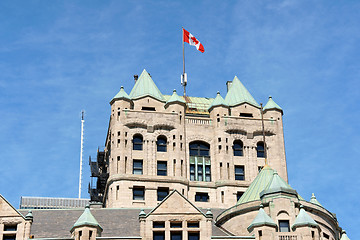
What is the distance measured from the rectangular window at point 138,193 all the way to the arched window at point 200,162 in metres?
5.63

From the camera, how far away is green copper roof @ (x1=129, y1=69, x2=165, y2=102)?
102m

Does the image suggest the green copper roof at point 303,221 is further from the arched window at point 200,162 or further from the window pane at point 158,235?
the arched window at point 200,162

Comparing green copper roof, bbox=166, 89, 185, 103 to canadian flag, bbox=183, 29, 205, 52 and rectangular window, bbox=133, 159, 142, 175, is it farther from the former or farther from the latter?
canadian flag, bbox=183, 29, 205, 52

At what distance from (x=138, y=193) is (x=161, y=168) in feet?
13.0

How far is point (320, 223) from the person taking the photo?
7325 centimetres

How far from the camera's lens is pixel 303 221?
6656 centimetres

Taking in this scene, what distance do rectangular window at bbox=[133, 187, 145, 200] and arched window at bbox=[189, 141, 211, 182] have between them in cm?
563

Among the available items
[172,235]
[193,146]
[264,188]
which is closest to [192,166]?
[193,146]

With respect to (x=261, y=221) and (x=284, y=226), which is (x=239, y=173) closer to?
(x=284, y=226)

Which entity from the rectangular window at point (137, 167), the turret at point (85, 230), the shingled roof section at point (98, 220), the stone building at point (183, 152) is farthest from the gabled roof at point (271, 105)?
the turret at point (85, 230)

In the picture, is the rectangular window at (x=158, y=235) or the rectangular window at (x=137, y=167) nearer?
the rectangular window at (x=158, y=235)

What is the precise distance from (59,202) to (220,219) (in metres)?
53.2

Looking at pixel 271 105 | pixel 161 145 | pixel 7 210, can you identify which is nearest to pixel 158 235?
pixel 7 210

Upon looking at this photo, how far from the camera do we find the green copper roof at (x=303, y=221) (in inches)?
2613
